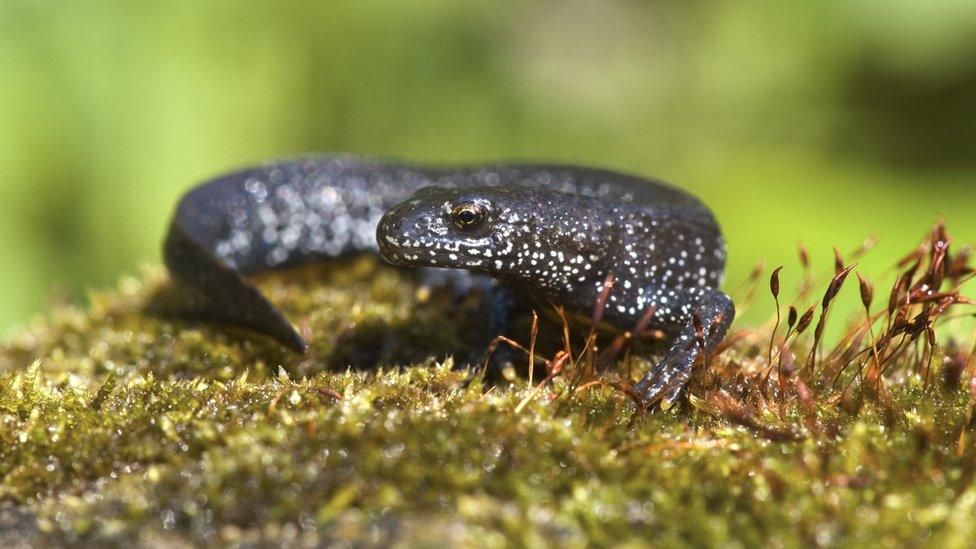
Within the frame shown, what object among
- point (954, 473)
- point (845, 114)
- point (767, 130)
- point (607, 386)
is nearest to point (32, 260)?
point (607, 386)

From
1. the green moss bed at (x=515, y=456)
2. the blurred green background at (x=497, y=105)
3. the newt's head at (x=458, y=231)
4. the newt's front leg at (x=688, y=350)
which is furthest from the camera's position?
the blurred green background at (x=497, y=105)

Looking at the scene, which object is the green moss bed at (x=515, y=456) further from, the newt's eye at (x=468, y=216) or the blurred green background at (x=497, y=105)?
the blurred green background at (x=497, y=105)

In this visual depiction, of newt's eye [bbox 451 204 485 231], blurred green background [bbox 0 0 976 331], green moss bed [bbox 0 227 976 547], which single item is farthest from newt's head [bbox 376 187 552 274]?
blurred green background [bbox 0 0 976 331]

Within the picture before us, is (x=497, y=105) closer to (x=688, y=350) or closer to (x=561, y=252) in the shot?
(x=561, y=252)

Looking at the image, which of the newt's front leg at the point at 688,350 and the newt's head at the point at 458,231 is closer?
the newt's front leg at the point at 688,350

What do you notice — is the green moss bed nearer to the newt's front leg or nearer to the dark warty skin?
the newt's front leg

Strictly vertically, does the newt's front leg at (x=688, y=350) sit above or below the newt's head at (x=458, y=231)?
below

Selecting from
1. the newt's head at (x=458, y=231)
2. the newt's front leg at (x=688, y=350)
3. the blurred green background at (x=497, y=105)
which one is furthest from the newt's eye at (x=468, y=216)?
the blurred green background at (x=497, y=105)
